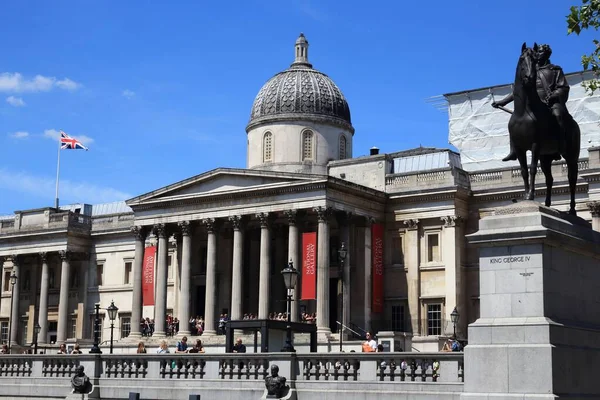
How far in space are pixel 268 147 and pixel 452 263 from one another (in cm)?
1623

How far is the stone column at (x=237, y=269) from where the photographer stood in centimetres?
5791

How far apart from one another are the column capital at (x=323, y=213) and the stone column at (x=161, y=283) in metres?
11.5

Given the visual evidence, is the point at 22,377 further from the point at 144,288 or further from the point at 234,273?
the point at 144,288

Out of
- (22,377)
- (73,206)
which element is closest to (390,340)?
(22,377)

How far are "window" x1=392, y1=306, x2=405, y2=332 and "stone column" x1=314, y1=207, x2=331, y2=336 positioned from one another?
19.8 ft

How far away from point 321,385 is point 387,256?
122 feet

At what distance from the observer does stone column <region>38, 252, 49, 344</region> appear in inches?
2894

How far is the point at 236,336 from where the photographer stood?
5372 cm

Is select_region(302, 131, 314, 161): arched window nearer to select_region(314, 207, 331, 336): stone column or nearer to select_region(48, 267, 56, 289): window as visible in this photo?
select_region(314, 207, 331, 336): stone column

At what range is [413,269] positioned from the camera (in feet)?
194

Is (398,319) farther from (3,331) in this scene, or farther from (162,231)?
(3,331)

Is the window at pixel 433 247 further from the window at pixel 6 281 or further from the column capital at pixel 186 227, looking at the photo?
the window at pixel 6 281

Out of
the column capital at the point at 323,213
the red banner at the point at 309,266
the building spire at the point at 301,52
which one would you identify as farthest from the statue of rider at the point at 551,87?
the building spire at the point at 301,52

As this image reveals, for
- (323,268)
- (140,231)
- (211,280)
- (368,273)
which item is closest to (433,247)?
(368,273)
